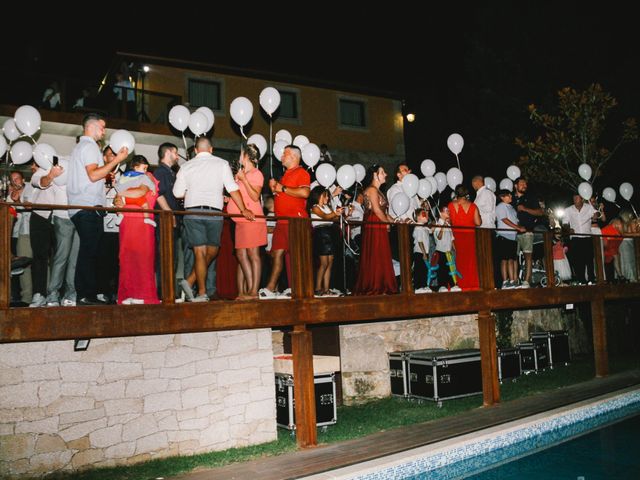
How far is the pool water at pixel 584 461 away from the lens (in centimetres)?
731

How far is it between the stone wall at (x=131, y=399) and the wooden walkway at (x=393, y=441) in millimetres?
810

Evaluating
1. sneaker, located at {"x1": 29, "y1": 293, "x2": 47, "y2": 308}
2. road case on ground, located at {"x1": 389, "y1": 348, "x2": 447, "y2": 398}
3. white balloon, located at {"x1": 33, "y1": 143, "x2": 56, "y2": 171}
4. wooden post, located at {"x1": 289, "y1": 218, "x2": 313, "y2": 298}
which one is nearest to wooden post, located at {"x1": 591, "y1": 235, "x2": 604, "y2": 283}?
road case on ground, located at {"x1": 389, "y1": 348, "x2": 447, "y2": 398}

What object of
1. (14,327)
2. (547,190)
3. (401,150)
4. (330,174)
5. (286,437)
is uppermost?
(401,150)

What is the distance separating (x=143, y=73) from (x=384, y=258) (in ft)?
34.2

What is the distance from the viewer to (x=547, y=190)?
22.1 meters

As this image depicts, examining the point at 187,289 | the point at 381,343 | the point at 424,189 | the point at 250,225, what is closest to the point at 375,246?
the point at 424,189

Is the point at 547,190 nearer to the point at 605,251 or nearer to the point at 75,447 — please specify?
the point at 605,251

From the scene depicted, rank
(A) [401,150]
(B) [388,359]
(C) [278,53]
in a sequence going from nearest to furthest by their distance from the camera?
(B) [388,359]
(C) [278,53]
(A) [401,150]

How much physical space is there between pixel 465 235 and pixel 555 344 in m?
6.01

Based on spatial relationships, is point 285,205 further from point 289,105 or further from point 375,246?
point 289,105

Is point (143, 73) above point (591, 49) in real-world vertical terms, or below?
below

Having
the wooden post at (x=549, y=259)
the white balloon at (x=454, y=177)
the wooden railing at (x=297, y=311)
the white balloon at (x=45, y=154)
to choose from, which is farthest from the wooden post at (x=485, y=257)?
the white balloon at (x=45, y=154)

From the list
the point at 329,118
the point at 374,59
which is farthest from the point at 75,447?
the point at 374,59

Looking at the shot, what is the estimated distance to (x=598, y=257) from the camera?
38.4 feet
